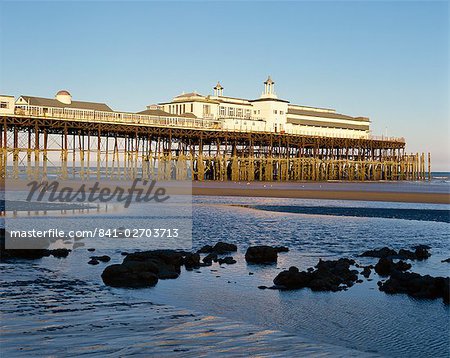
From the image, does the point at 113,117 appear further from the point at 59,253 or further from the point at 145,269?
the point at 145,269

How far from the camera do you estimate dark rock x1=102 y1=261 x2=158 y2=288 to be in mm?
14148

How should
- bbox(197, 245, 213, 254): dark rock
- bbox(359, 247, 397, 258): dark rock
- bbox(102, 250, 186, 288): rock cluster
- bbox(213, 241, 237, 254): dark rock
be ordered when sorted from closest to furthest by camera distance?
1. bbox(102, 250, 186, 288): rock cluster
2. bbox(359, 247, 397, 258): dark rock
3. bbox(197, 245, 213, 254): dark rock
4. bbox(213, 241, 237, 254): dark rock

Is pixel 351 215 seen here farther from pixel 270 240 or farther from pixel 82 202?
pixel 82 202

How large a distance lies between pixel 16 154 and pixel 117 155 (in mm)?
12147

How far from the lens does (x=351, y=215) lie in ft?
107

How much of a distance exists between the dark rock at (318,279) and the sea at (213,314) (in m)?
0.36

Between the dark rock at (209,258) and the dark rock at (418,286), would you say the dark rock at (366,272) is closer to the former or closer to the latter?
the dark rock at (418,286)

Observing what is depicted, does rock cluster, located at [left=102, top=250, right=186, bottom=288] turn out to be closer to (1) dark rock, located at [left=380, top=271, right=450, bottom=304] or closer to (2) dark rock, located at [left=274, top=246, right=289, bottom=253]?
(2) dark rock, located at [left=274, top=246, right=289, bottom=253]

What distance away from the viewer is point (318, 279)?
14.3 metres

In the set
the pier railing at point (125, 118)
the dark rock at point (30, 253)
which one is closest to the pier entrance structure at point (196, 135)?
the pier railing at point (125, 118)

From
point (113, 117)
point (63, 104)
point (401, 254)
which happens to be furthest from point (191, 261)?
point (113, 117)

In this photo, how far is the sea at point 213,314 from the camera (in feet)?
31.5

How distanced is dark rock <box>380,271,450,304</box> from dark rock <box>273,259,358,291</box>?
0.92m

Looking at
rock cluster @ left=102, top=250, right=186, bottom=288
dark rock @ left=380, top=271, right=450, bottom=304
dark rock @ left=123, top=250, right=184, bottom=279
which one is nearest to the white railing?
dark rock @ left=123, top=250, right=184, bottom=279
